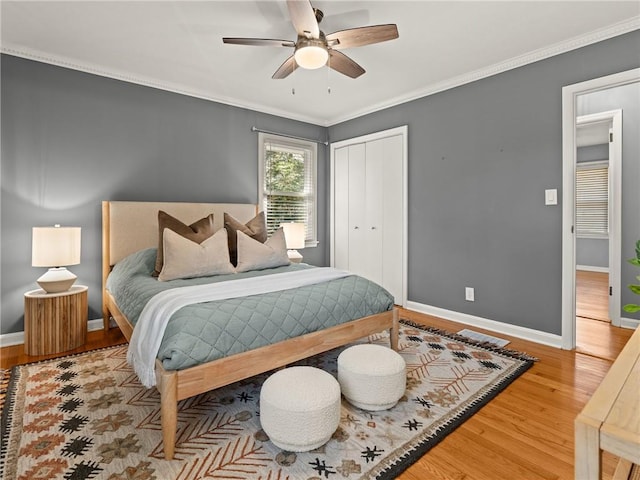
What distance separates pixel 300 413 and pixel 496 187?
9.21ft

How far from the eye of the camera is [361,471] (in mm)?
1505

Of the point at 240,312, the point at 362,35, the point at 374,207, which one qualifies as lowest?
the point at 240,312

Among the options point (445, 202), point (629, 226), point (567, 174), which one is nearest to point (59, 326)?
point (445, 202)

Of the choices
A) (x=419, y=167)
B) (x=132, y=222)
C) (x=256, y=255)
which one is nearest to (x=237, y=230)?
(x=256, y=255)

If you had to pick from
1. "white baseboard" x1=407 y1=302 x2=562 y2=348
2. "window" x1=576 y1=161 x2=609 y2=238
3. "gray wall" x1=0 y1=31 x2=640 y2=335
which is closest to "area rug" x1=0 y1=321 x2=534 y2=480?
"white baseboard" x1=407 y1=302 x2=562 y2=348

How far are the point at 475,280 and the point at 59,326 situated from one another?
12.3 ft

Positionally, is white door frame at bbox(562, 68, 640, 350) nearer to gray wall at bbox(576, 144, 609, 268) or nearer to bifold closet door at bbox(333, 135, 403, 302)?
bifold closet door at bbox(333, 135, 403, 302)

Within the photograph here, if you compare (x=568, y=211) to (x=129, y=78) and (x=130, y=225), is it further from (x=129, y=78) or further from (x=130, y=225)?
(x=129, y=78)

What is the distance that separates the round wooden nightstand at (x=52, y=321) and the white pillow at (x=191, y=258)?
878mm

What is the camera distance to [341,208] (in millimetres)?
4957

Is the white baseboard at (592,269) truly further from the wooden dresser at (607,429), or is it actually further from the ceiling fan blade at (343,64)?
the wooden dresser at (607,429)

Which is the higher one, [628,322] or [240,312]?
[240,312]

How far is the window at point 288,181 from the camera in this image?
4.49m

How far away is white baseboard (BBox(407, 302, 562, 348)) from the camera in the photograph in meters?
2.97
